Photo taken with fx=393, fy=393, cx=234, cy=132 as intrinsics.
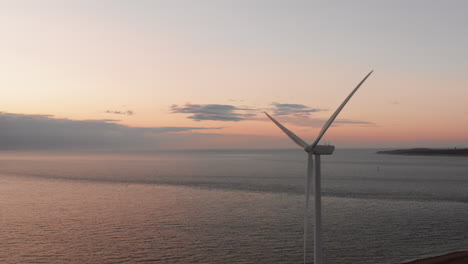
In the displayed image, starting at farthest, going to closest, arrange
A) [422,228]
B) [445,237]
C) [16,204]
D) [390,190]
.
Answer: [390,190]
[16,204]
[422,228]
[445,237]

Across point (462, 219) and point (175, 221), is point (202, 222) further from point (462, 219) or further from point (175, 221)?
point (462, 219)

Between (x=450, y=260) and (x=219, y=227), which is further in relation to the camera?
(x=219, y=227)

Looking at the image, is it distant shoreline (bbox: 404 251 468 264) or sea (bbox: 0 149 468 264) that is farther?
sea (bbox: 0 149 468 264)

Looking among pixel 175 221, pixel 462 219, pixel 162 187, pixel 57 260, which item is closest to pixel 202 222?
pixel 175 221

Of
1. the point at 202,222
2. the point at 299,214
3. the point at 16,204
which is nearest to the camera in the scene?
the point at 202,222

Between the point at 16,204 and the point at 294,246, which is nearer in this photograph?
the point at 294,246

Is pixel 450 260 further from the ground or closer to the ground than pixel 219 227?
further from the ground

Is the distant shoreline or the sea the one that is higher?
the distant shoreline

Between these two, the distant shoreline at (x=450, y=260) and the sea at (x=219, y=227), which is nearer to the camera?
the distant shoreline at (x=450, y=260)

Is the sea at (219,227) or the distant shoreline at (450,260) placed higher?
the distant shoreline at (450,260)
